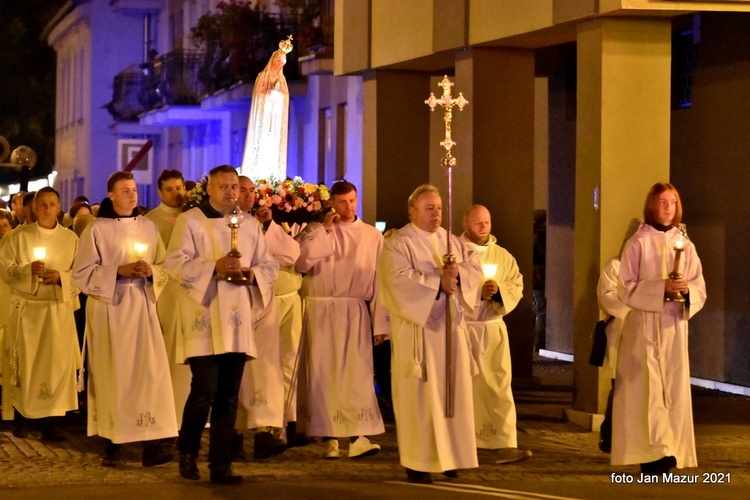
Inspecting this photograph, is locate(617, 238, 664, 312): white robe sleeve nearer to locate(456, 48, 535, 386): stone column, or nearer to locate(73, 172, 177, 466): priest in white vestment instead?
locate(73, 172, 177, 466): priest in white vestment

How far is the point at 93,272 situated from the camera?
1211 centimetres

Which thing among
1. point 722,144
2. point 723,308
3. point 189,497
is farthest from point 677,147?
point 189,497

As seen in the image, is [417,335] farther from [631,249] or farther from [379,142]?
[379,142]

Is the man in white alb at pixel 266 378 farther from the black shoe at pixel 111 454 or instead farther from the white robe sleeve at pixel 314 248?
the black shoe at pixel 111 454

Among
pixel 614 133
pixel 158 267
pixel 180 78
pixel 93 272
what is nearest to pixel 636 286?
pixel 614 133

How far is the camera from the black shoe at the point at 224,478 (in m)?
11.2

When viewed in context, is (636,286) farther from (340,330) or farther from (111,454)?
(111,454)

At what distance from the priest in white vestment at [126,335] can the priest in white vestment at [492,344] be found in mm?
2438

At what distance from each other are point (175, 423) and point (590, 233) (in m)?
4.31

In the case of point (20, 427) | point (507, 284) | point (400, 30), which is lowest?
point (20, 427)

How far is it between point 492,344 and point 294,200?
2.00 meters

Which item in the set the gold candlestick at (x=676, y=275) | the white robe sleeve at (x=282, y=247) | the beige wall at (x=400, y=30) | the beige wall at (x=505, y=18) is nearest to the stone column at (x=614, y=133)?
the beige wall at (x=505, y=18)

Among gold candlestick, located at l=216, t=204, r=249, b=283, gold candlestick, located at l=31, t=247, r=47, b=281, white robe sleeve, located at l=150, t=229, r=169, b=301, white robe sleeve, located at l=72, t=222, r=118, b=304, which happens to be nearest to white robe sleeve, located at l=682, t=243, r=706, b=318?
gold candlestick, located at l=216, t=204, r=249, b=283

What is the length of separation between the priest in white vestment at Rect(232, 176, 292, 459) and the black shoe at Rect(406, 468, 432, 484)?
1.65 m
